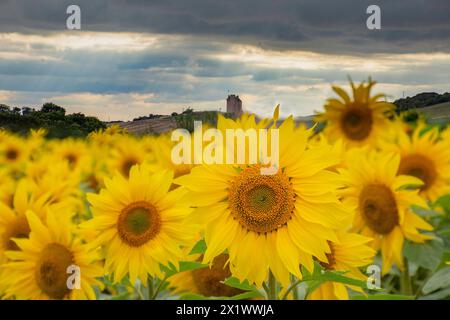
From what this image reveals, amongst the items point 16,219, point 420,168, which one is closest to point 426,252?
point 420,168

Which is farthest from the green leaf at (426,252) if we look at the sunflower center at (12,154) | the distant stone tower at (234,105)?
the sunflower center at (12,154)

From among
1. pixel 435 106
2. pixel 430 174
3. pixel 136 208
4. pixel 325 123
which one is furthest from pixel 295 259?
pixel 325 123

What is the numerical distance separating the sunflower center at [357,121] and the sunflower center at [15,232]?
127 cm

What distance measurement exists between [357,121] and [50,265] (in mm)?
1322

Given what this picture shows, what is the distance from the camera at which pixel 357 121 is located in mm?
2488

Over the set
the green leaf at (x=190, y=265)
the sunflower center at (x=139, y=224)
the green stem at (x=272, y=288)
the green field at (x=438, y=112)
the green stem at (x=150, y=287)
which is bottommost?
the green stem at (x=150, y=287)

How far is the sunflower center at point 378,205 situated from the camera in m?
1.85

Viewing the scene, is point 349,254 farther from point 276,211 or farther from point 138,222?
point 138,222

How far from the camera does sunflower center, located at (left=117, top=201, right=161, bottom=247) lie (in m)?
1.47

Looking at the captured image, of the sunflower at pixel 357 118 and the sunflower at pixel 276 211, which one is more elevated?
the sunflower at pixel 357 118

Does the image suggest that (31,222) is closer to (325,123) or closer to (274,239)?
(274,239)

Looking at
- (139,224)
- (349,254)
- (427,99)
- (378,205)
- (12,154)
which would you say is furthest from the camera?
(12,154)

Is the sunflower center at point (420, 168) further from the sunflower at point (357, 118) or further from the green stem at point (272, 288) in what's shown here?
the green stem at point (272, 288)
